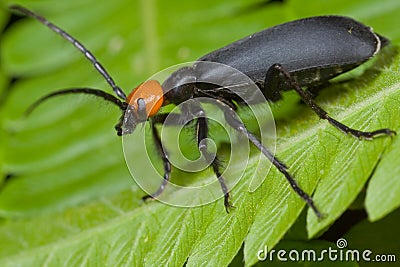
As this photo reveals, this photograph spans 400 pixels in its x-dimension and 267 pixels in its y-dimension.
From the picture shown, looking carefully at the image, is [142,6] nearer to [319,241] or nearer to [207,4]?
[207,4]

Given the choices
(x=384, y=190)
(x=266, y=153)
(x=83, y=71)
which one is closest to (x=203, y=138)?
(x=266, y=153)

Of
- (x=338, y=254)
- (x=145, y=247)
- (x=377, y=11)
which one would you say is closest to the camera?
(x=338, y=254)

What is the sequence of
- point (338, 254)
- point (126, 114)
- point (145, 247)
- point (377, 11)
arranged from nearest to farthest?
1. point (338, 254)
2. point (145, 247)
3. point (126, 114)
4. point (377, 11)

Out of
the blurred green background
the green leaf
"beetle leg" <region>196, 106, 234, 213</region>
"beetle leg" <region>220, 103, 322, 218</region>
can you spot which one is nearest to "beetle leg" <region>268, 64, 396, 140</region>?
the green leaf

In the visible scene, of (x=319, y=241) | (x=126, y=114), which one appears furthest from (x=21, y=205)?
(x=319, y=241)

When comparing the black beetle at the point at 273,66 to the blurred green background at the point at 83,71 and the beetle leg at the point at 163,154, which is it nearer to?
the beetle leg at the point at 163,154

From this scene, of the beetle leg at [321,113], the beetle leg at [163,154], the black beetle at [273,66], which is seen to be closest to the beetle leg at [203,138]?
the black beetle at [273,66]

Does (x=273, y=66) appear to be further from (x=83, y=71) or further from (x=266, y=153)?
(x=83, y=71)
